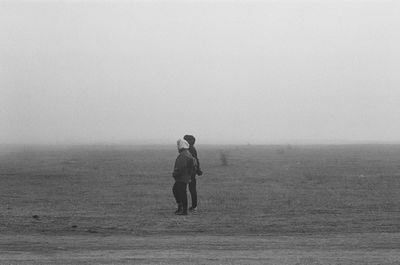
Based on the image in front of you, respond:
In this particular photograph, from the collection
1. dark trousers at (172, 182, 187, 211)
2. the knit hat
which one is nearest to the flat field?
dark trousers at (172, 182, 187, 211)

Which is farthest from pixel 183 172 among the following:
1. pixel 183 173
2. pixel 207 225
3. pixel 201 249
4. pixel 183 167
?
pixel 201 249

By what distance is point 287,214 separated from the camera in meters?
18.3

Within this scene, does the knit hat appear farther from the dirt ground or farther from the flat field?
the dirt ground

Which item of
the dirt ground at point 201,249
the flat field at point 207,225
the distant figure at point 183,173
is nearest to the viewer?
the dirt ground at point 201,249

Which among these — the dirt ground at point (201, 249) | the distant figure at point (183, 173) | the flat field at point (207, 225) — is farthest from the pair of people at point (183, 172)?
the dirt ground at point (201, 249)

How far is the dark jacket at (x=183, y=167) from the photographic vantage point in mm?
17984

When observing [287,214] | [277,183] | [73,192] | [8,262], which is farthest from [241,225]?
[277,183]

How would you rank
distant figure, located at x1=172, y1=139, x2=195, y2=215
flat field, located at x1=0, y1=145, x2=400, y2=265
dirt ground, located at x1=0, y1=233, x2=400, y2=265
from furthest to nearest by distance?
distant figure, located at x1=172, y1=139, x2=195, y2=215 → flat field, located at x1=0, y1=145, x2=400, y2=265 → dirt ground, located at x1=0, y1=233, x2=400, y2=265

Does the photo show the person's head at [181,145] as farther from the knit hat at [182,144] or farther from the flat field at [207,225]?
the flat field at [207,225]

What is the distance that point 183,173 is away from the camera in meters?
18.0

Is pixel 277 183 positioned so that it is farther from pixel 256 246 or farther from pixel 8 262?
pixel 8 262

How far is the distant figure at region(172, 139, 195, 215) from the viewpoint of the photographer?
59.0ft

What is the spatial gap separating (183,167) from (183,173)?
6.1 inches

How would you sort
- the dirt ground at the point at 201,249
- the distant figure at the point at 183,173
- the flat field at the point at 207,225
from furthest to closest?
the distant figure at the point at 183,173 < the flat field at the point at 207,225 < the dirt ground at the point at 201,249
